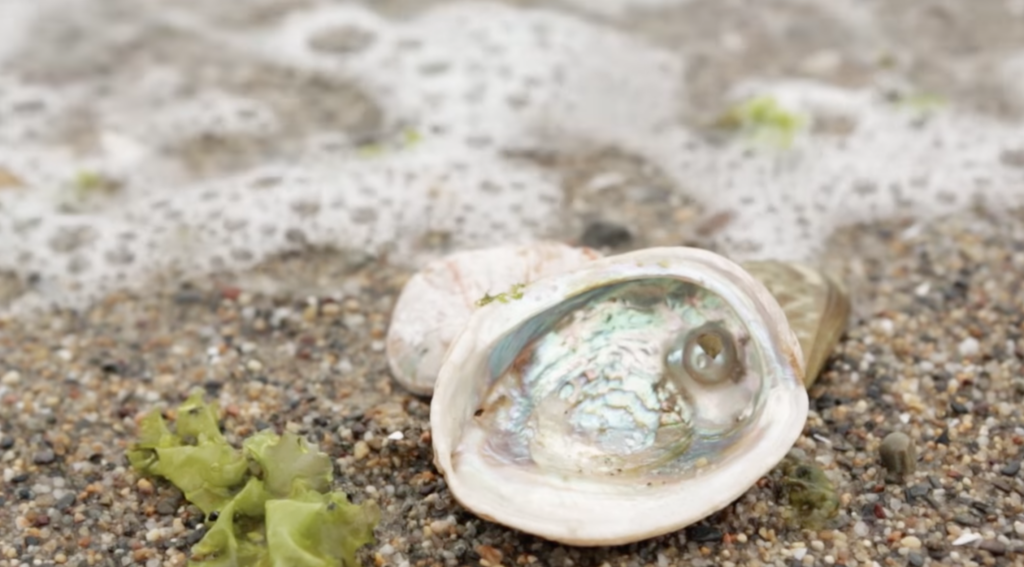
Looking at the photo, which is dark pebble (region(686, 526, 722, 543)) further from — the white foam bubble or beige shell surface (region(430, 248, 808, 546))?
the white foam bubble

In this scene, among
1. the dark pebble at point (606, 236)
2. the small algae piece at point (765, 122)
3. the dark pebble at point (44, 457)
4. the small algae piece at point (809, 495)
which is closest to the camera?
the small algae piece at point (809, 495)

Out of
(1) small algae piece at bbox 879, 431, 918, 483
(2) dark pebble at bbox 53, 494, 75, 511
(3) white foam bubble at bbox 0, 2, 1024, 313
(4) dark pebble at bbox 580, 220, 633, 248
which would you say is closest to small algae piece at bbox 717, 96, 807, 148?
(3) white foam bubble at bbox 0, 2, 1024, 313

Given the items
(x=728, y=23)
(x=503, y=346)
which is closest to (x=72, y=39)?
(x=728, y=23)

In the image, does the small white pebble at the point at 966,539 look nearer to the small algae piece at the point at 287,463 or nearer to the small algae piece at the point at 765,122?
the small algae piece at the point at 287,463

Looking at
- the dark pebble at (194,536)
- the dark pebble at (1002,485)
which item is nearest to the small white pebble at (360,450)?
the dark pebble at (194,536)

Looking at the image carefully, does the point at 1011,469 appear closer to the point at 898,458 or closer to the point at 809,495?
the point at 898,458

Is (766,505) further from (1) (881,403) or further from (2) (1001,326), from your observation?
(2) (1001,326)

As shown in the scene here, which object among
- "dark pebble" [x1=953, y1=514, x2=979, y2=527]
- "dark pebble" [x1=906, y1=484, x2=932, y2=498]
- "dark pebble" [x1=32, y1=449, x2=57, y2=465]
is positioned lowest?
"dark pebble" [x1=32, y1=449, x2=57, y2=465]
